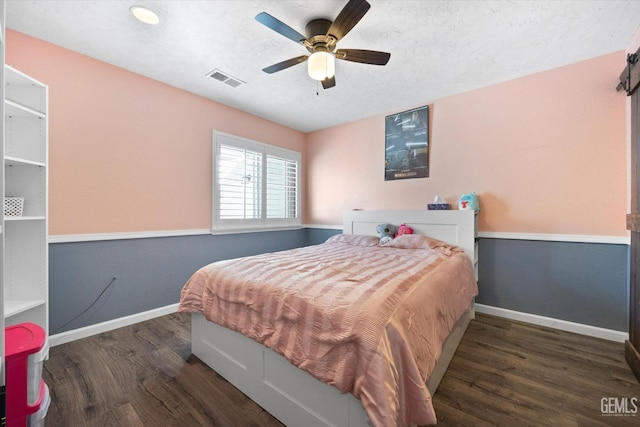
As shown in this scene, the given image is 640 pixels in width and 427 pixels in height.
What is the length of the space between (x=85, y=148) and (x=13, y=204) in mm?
808

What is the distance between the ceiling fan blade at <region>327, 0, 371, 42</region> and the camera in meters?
1.48

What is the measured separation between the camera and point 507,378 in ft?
5.71

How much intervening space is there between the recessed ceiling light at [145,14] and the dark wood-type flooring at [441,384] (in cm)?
256

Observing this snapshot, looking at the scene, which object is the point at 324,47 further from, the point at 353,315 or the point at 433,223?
the point at 433,223

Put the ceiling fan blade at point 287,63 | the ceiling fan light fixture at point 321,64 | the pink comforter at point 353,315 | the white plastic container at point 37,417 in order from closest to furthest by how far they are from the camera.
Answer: the pink comforter at point 353,315
the white plastic container at point 37,417
the ceiling fan light fixture at point 321,64
the ceiling fan blade at point 287,63

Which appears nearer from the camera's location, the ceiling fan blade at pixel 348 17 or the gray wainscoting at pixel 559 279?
the ceiling fan blade at pixel 348 17

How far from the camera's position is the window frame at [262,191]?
3.28 metres

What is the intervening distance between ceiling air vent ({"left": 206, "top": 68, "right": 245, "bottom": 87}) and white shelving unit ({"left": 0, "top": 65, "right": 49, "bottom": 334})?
4.27 feet

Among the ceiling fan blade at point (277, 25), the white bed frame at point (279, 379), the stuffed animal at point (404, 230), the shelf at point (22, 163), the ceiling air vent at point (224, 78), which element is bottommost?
the white bed frame at point (279, 379)

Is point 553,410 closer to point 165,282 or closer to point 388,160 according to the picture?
point 388,160

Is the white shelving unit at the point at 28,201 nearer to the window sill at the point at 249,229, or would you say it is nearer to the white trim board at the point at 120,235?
the white trim board at the point at 120,235

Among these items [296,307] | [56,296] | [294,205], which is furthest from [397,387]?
[294,205]

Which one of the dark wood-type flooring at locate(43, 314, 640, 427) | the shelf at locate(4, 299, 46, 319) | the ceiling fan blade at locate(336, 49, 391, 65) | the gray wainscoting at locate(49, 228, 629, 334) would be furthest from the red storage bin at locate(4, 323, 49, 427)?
the ceiling fan blade at locate(336, 49, 391, 65)

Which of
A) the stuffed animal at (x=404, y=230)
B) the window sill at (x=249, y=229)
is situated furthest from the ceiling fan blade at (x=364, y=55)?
the window sill at (x=249, y=229)
